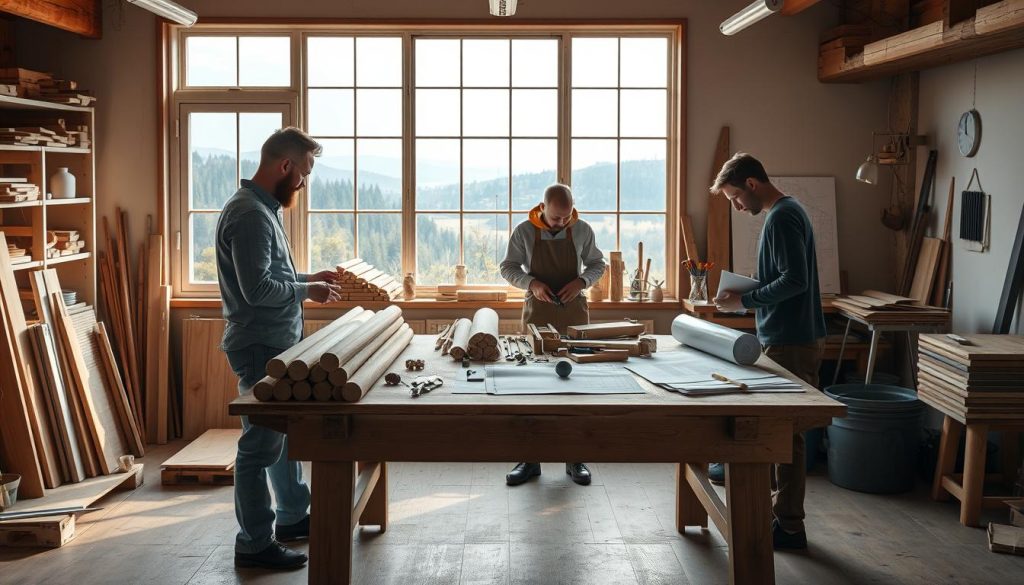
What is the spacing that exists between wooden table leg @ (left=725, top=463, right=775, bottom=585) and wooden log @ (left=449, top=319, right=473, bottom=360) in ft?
4.07

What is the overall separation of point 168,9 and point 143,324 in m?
2.39

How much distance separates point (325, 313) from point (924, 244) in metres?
4.26

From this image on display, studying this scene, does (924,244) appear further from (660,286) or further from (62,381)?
(62,381)

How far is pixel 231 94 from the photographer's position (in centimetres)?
677

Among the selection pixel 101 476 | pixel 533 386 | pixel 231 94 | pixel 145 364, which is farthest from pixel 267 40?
pixel 533 386

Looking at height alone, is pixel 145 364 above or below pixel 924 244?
below

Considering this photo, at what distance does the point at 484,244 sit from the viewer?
22.8ft

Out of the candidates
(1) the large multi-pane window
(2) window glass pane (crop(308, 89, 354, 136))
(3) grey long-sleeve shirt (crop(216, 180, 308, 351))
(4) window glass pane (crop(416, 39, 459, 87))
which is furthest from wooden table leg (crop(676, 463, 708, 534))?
(2) window glass pane (crop(308, 89, 354, 136))

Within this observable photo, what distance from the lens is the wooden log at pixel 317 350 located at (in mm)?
3232

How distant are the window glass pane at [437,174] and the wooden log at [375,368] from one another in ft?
7.99

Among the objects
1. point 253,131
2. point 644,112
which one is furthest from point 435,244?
point 644,112

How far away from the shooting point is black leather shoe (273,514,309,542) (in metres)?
4.64

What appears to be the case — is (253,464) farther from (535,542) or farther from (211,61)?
(211,61)

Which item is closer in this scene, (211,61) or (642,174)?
(211,61)
